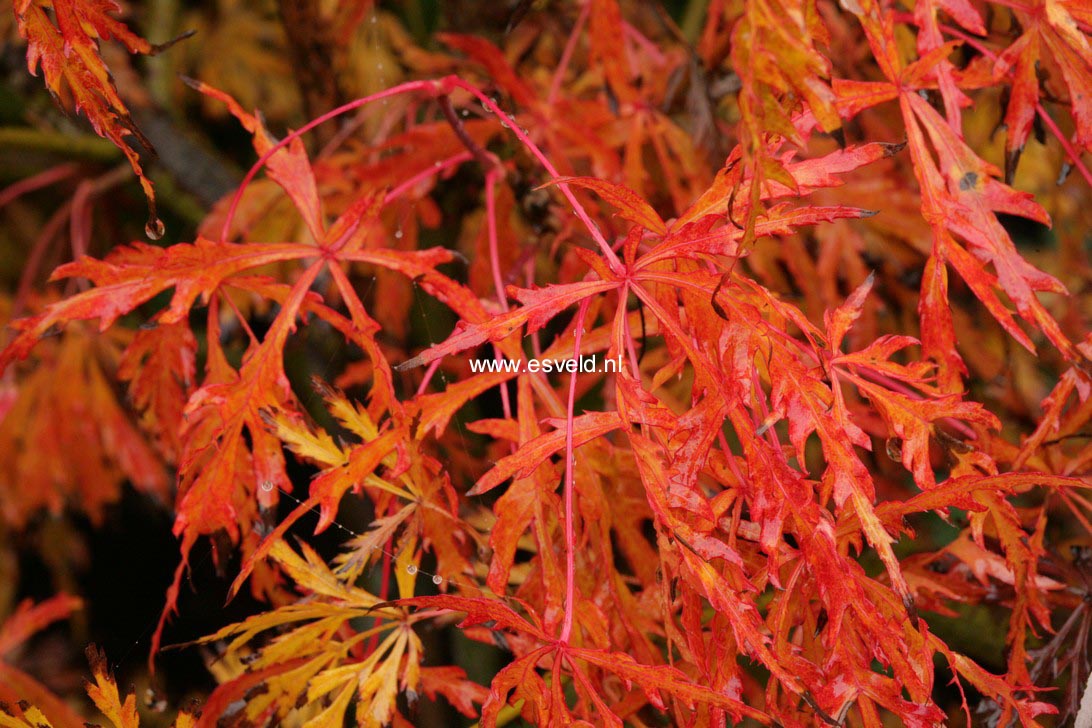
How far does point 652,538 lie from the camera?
0.76m

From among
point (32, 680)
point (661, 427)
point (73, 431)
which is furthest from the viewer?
point (73, 431)

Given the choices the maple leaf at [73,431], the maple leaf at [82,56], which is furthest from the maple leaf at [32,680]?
the maple leaf at [82,56]

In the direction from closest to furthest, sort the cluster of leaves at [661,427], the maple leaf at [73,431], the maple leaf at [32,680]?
1. the cluster of leaves at [661,427]
2. the maple leaf at [32,680]
3. the maple leaf at [73,431]

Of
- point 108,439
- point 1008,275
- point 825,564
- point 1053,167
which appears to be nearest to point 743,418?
point 825,564

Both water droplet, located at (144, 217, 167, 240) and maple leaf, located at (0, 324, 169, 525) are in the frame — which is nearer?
water droplet, located at (144, 217, 167, 240)

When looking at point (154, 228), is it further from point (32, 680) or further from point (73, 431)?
point (73, 431)

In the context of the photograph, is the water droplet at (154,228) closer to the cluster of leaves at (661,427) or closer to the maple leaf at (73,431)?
the cluster of leaves at (661,427)

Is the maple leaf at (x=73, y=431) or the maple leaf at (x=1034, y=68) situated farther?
the maple leaf at (x=73, y=431)

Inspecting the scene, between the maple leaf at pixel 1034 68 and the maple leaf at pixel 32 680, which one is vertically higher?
the maple leaf at pixel 1034 68

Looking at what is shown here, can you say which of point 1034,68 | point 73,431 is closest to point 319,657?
point 1034,68

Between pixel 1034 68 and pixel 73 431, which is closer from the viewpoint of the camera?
pixel 1034 68

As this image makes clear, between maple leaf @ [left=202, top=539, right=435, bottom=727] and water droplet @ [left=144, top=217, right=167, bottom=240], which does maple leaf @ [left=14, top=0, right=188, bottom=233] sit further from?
maple leaf @ [left=202, top=539, right=435, bottom=727]

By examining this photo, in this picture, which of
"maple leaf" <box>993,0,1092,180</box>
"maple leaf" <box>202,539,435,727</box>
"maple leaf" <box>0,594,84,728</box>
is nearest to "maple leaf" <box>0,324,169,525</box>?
"maple leaf" <box>0,594,84,728</box>

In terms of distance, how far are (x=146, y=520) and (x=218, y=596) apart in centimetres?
87
